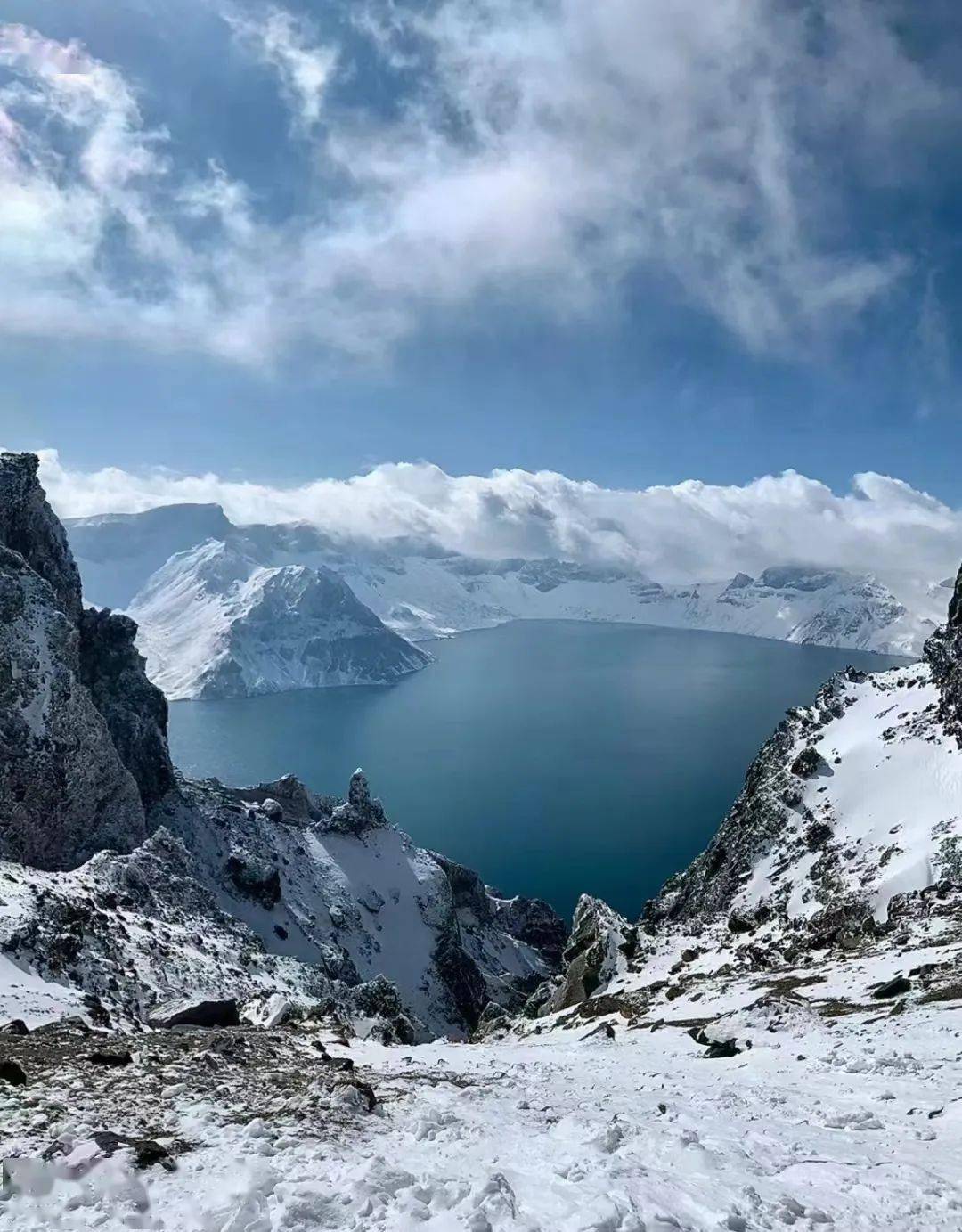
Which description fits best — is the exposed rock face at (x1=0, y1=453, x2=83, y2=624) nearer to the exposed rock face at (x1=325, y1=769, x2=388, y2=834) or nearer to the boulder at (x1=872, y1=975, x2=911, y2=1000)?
the exposed rock face at (x1=325, y1=769, x2=388, y2=834)

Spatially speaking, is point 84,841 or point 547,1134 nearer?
point 547,1134

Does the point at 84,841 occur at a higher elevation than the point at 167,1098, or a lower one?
lower

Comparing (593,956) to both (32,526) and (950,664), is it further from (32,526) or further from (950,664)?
(32,526)

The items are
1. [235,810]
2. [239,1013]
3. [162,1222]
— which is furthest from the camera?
[235,810]

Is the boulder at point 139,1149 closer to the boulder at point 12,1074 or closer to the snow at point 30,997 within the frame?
the boulder at point 12,1074

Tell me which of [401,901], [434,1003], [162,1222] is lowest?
[434,1003]

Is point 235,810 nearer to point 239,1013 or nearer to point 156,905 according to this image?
point 156,905

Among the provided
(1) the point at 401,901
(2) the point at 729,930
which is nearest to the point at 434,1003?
(1) the point at 401,901

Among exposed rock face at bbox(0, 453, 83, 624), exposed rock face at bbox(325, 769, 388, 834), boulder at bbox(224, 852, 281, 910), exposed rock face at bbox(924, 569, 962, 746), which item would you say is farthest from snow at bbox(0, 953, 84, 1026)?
exposed rock face at bbox(325, 769, 388, 834)
